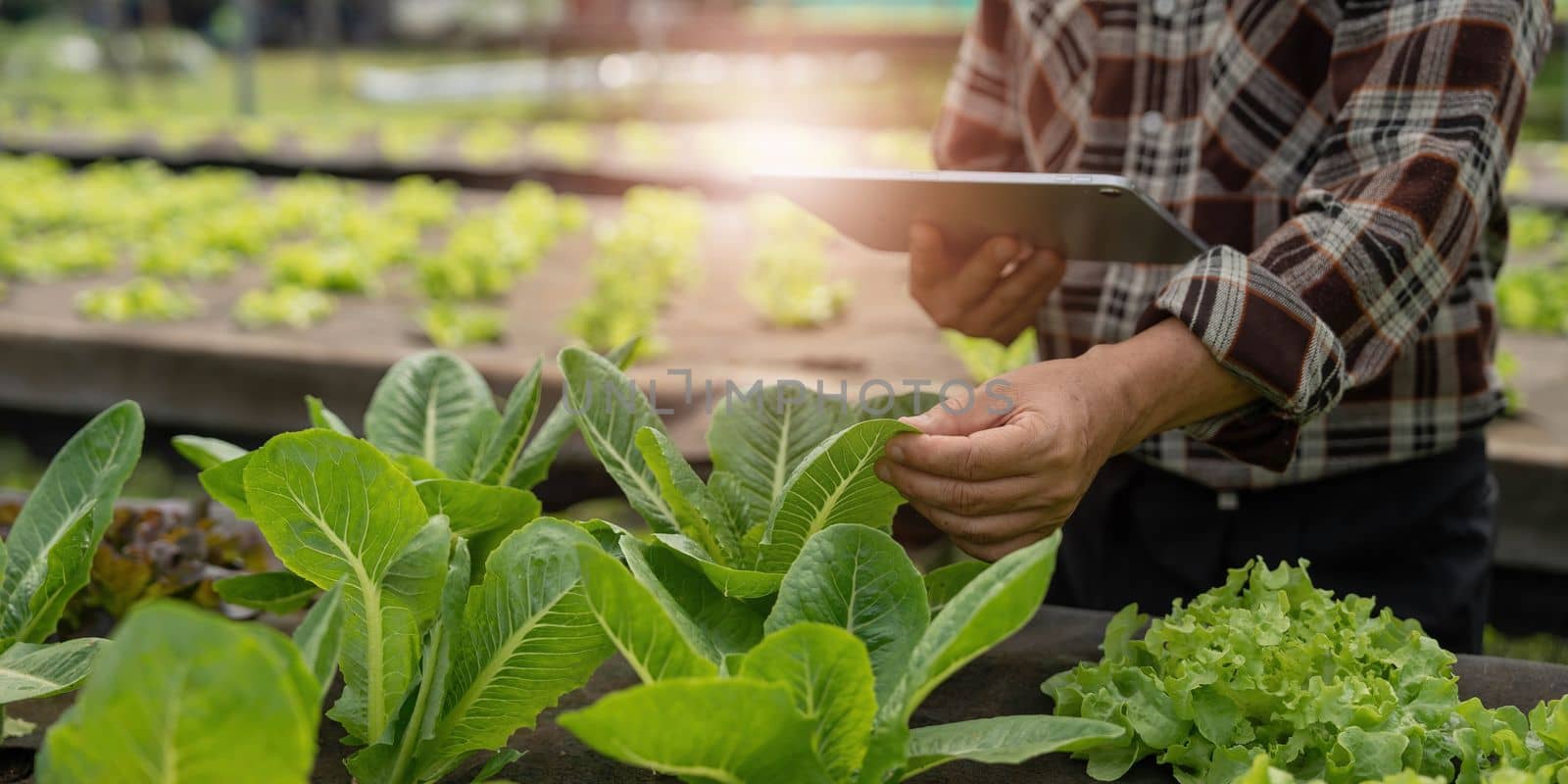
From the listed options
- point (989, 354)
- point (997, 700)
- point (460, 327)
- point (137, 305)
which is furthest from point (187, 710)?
point (137, 305)

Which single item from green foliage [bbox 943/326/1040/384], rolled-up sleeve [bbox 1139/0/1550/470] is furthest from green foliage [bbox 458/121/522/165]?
rolled-up sleeve [bbox 1139/0/1550/470]

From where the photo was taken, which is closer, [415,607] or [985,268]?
[415,607]

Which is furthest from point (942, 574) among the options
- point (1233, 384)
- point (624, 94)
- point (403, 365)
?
point (624, 94)

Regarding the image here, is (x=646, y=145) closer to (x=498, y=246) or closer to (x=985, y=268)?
(x=498, y=246)

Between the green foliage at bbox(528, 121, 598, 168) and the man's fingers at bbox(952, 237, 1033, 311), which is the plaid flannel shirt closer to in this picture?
the man's fingers at bbox(952, 237, 1033, 311)

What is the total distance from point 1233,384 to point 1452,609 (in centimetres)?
83

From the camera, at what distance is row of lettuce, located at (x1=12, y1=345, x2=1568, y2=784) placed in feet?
2.98

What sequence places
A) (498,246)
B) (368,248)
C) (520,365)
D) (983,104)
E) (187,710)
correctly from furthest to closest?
(368,248)
(498,246)
(520,365)
(983,104)
(187,710)

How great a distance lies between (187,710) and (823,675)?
0.45 metres

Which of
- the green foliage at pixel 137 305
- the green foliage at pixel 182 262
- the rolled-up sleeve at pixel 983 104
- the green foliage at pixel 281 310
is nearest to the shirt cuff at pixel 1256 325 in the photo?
the rolled-up sleeve at pixel 983 104

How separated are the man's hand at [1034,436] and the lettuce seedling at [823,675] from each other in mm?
118

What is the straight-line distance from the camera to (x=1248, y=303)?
1381 mm

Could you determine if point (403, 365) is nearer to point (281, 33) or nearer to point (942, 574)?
point (942, 574)

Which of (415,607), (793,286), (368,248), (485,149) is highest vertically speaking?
(415,607)
